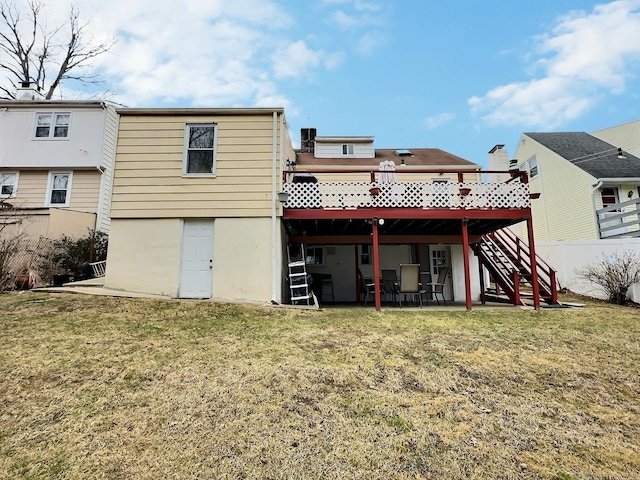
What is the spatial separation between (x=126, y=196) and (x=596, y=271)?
14416 millimetres

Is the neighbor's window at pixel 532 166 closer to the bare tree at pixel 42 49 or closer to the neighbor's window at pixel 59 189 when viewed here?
the neighbor's window at pixel 59 189

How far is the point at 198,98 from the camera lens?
21828 millimetres

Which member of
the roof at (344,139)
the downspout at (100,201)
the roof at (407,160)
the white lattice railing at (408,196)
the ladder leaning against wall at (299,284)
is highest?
the roof at (344,139)

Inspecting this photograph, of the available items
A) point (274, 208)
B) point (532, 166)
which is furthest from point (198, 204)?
point (532, 166)

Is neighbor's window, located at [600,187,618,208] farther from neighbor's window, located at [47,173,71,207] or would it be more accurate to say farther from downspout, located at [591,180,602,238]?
neighbor's window, located at [47,173,71,207]

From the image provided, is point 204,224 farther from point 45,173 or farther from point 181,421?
point 45,173

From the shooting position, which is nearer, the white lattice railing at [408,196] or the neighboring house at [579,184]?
the white lattice railing at [408,196]

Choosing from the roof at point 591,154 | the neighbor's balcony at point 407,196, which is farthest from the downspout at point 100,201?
the roof at point 591,154

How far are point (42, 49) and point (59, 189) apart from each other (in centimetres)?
1147

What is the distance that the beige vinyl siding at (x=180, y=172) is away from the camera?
8852mm

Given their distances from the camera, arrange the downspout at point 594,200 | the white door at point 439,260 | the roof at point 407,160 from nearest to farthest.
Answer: the white door at point 439,260, the downspout at point 594,200, the roof at point 407,160

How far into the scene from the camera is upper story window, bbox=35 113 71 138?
1432 centimetres

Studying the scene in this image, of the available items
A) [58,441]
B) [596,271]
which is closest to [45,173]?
[58,441]

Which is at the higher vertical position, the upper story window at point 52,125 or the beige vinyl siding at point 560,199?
the upper story window at point 52,125
